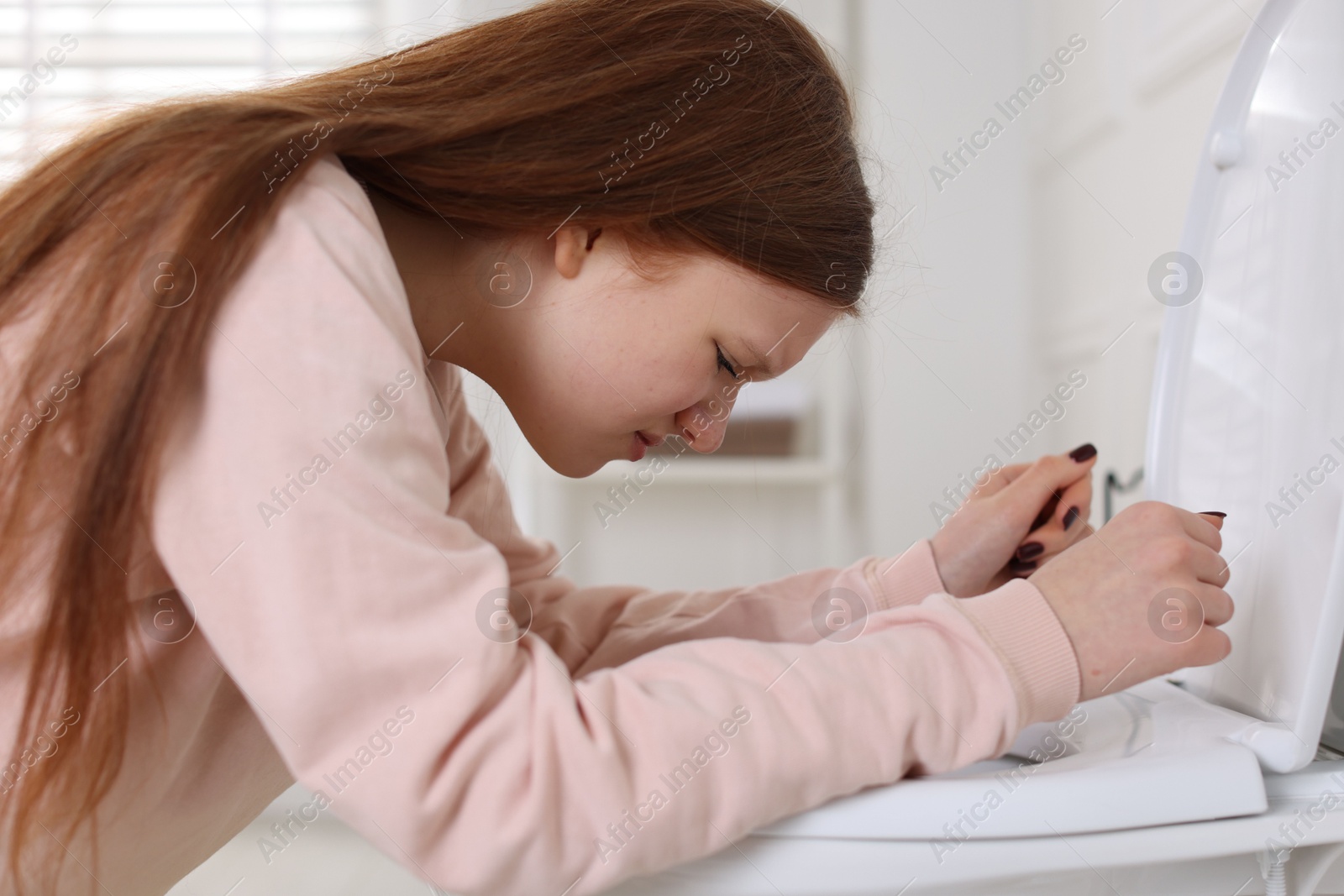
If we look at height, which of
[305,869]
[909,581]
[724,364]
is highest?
[724,364]

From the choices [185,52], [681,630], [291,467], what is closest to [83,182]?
[291,467]

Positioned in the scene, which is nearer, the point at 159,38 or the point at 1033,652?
the point at 1033,652

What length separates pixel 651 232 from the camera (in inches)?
21.2

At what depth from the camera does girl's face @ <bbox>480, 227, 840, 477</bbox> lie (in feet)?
1.80

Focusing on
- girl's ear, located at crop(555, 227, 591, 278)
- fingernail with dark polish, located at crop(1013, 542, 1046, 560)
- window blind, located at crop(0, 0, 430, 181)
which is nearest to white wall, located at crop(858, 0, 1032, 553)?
window blind, located at crop(0, 0, 430, 181)

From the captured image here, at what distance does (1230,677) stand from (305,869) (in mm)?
1333

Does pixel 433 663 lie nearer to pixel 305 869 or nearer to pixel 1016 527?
pixel 1016 527

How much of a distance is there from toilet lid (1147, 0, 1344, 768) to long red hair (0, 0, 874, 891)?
0.80ft

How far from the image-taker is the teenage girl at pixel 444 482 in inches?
14.0

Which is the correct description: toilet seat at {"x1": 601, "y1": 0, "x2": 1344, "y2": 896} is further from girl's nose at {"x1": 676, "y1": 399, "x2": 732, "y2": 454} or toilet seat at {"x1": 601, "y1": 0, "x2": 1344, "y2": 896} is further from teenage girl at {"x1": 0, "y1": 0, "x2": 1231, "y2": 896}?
girl's nose at {"x1": 676, "y1": 399, "x2": 732, "y2": 454}

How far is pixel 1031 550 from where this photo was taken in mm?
638

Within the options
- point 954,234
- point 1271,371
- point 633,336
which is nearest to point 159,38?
point 954,234

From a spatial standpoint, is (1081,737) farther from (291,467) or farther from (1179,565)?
(291,467)

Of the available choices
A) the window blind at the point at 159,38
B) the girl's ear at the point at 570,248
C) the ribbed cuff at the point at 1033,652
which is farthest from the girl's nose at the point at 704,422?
the window blind at the point at 159,38
